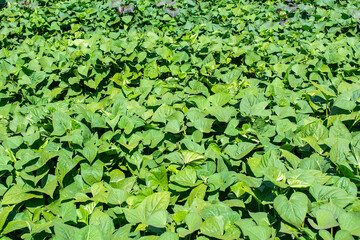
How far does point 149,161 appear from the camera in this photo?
6.91 feet

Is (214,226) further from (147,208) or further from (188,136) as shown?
(188,136)

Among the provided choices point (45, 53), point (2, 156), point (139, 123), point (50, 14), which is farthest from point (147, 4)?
point (2, 156)

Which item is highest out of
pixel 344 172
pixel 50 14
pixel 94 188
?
pixel 50 14

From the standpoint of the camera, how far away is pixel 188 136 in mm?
2256

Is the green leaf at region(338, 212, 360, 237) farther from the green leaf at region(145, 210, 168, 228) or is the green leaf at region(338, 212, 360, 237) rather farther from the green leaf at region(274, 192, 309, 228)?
the green leaf at region(145, 210, 168, 228)

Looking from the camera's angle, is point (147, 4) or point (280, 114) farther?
point (147, 4)

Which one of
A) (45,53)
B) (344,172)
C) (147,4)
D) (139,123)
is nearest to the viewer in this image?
(344,172)

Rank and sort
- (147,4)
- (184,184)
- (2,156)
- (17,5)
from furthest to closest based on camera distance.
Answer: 1. (17,5)
2. (147,4)
3. (2,156)
4. (184,184)

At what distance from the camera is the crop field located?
57.7 inches

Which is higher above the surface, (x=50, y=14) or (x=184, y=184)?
(x=50, y=14)

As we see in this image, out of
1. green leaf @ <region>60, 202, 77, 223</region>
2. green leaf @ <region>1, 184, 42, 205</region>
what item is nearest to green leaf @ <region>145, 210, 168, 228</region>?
green leaf @ <region>60, 202, 77, 223</region>

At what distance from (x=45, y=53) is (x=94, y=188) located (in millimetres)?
2434

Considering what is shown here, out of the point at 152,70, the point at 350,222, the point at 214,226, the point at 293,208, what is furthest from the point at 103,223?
the point at 152,70

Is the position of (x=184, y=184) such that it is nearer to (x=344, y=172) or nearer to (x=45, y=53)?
(x=344, y=172)
